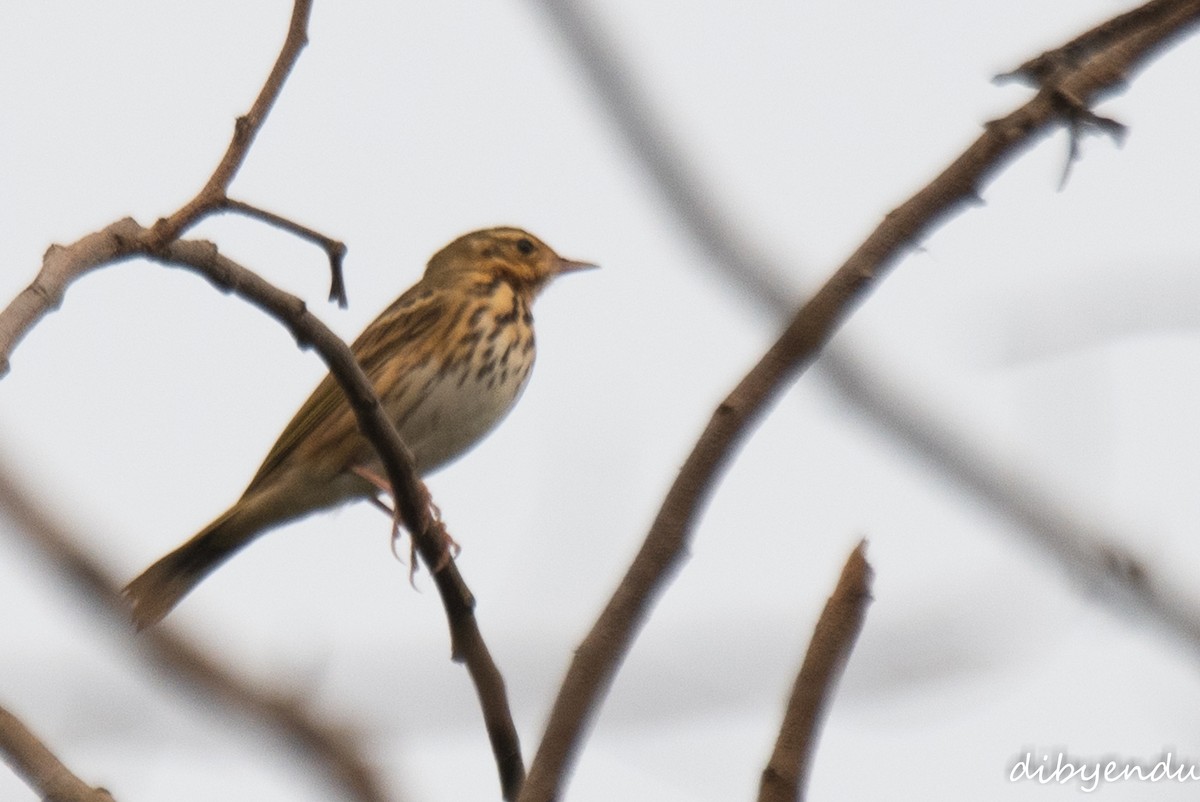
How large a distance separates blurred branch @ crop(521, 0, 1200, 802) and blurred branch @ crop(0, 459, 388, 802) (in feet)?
3.38

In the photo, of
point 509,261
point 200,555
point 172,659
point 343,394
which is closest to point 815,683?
point 172,659

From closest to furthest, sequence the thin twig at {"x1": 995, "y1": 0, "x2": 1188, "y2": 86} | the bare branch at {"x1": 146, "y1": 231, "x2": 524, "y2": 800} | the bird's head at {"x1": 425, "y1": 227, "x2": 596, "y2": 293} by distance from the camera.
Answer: the thin twig at {"x1": 995, "y1": 0, "x2": 1188, "y2": 86} < the bare branch at {"x1": 146, "y1": 231, "x2": 524, "y2": 800} < the bird's head at {"x1": 425, "y1": 227, "x2": 596, "y2": 293}

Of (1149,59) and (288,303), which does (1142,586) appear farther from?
(288,303)

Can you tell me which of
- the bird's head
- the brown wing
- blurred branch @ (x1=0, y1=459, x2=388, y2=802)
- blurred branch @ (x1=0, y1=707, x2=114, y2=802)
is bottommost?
blurred branch @ (x1=0, y1=707, x2=114, y2=802)

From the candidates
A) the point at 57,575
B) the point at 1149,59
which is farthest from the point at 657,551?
the point at 57,575

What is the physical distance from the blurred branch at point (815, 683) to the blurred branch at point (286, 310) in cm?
125

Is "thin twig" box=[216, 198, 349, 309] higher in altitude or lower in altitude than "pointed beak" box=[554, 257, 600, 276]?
lower

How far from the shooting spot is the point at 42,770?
2.77 metres

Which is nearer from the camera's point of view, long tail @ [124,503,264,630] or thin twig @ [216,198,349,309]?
thin twig @ [216,198,349,309]

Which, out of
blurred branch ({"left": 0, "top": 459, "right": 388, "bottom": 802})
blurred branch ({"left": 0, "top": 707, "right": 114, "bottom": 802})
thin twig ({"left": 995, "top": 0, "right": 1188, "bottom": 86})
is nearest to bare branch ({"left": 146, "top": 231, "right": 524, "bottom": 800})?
blurred branch ({"left": 0, "top": 459, "right": 388, "bottom": 802})

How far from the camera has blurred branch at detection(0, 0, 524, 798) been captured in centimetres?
270

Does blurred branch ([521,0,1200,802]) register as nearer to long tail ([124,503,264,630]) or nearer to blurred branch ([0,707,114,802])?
blurred branch ([0,707,114,802])

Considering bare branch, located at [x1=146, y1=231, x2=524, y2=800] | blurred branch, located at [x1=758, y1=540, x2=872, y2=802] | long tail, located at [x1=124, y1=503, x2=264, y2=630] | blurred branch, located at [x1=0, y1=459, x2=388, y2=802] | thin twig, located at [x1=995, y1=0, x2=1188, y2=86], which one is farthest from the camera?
long tail, located at [x1=124, y1=503, x2=264, y2=630]

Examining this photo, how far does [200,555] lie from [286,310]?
359 cm
